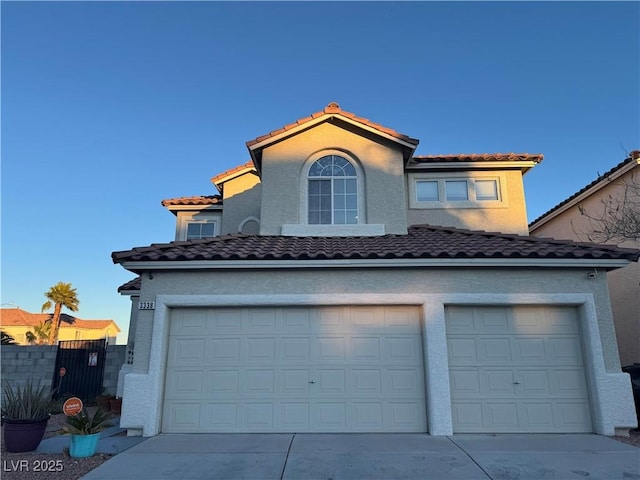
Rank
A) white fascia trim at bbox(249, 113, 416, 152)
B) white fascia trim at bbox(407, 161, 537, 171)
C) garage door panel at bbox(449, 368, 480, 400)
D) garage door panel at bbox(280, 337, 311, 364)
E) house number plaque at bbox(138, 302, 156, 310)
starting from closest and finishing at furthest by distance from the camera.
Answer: garage door panel at bbox(449, 368, 480, 400), garage door panel at bbox(280, 337, 311, 364), house number plaque at bbox(138, 302, 156, 310), white fascia trim at bbox(249, 113, 416, 152), white fascia trim at bbox(407, 161, 537, 171)

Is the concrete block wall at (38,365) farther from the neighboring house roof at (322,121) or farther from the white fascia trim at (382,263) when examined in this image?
the neighboring house roof at (322,121)

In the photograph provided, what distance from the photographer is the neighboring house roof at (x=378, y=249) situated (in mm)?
8445

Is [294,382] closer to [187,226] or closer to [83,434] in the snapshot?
[83,434]

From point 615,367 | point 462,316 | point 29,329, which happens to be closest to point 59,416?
point 462,316

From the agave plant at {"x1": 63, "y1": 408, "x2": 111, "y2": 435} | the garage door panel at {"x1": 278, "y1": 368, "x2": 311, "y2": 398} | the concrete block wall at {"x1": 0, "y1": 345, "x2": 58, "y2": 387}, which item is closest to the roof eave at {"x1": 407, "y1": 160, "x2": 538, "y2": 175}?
the garage door panel at {"x1": 278, "y1": 368, "x2": 311, "y2": 398}

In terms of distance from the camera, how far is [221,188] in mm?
15578

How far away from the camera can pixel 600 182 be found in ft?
43.5

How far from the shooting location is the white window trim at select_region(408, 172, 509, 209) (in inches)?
513

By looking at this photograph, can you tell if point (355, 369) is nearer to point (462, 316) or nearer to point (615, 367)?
point (462, 316)

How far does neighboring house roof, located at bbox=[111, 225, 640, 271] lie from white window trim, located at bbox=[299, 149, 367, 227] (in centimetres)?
112

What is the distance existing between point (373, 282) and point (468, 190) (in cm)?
630

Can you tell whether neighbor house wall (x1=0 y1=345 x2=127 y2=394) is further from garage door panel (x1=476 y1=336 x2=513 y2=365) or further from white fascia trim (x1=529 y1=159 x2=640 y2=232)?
white fascia trim (x1=529 y1=159 x2=640 y2=232)

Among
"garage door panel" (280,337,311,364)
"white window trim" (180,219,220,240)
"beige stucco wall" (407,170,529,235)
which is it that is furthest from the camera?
"white window trim" (180,219,220,240)

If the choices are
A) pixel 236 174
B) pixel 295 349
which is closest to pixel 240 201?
pixel 236 174
